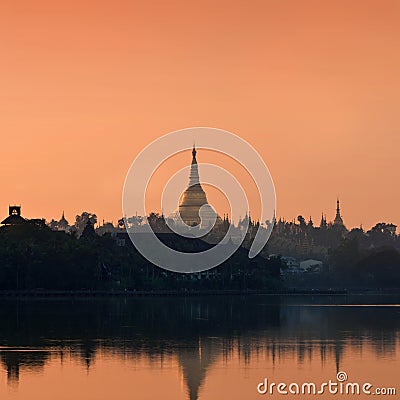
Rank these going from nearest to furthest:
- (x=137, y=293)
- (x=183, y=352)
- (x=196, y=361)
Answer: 1. (x=196, y=361)
2. (x=183, y=352)
3. (x=137, y=293)

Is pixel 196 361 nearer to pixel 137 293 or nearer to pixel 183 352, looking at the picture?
pixel 183 352

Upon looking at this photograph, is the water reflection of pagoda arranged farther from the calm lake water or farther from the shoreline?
the shoreline

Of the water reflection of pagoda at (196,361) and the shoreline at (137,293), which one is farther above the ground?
the shoreline at (137,293)

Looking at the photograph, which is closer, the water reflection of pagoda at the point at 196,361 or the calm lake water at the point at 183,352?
the calm lake water at the point at 183,352

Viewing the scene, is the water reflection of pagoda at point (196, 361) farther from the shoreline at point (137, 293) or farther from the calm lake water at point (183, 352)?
→ the shoreline at point (137, 293)

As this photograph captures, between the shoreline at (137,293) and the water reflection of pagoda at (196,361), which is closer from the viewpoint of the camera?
the water reflection of pagoda at (196,361)

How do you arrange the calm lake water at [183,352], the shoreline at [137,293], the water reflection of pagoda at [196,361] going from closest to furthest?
1. the calm lake water at [183,352]
2. the water reflection of pagoda at [196,361]
3. the shoreline at [137,293]

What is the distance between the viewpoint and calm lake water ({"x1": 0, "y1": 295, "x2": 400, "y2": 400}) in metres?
66.8

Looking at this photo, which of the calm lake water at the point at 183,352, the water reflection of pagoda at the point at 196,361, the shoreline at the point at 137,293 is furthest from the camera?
the shoreline at the point at 137,293

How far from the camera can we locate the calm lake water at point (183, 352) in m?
66.8

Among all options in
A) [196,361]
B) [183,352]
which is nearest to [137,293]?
[183,352]

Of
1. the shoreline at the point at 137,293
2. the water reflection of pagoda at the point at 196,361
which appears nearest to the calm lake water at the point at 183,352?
the water reflection of pagoda at the point at 196,361

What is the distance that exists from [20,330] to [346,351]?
896 inches

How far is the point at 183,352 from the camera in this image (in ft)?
264
